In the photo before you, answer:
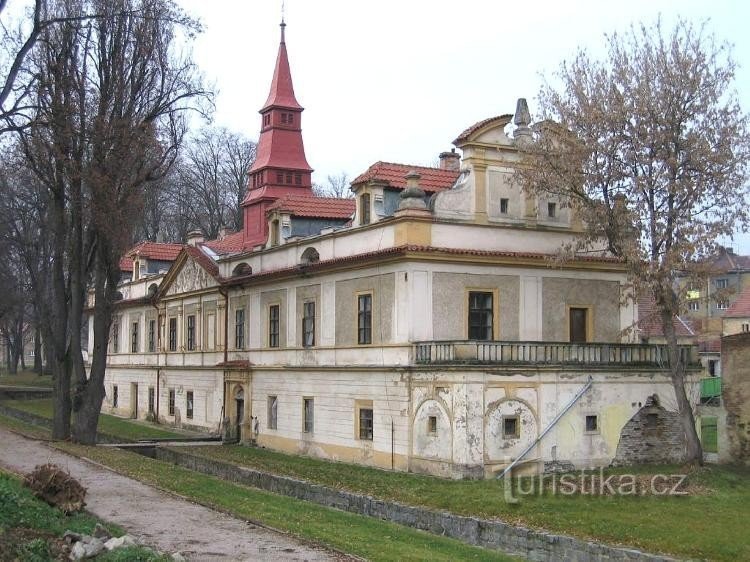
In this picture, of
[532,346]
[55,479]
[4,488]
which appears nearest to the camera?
[4,488]

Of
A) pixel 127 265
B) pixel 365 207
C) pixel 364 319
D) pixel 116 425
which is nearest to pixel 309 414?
pixel 364 319

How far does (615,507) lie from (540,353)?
234 inches

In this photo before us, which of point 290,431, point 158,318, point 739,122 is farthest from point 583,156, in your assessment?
point 158,318

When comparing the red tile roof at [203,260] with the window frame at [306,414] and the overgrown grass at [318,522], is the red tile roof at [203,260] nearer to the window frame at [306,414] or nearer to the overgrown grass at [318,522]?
the window frame at [306,414]

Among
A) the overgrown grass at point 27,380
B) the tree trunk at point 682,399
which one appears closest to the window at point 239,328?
the tree trunk at point 682,399

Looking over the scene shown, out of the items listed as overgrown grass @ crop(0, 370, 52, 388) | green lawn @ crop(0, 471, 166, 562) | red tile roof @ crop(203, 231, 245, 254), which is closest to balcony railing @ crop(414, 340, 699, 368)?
green lawn @ crop(0, 471, 166, 562)

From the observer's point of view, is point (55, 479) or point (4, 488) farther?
point (55, 479)

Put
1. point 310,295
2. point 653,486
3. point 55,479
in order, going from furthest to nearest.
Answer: point 310,295, point 653,486, point 55,479

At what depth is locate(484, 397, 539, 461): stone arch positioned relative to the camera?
23.8 metres

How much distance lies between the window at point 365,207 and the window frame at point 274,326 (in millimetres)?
6345

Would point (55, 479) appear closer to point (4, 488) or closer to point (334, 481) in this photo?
point (4, 488)

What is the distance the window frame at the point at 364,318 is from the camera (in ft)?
89.4

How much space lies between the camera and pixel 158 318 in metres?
44.5

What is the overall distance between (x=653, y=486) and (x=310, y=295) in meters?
13.1
